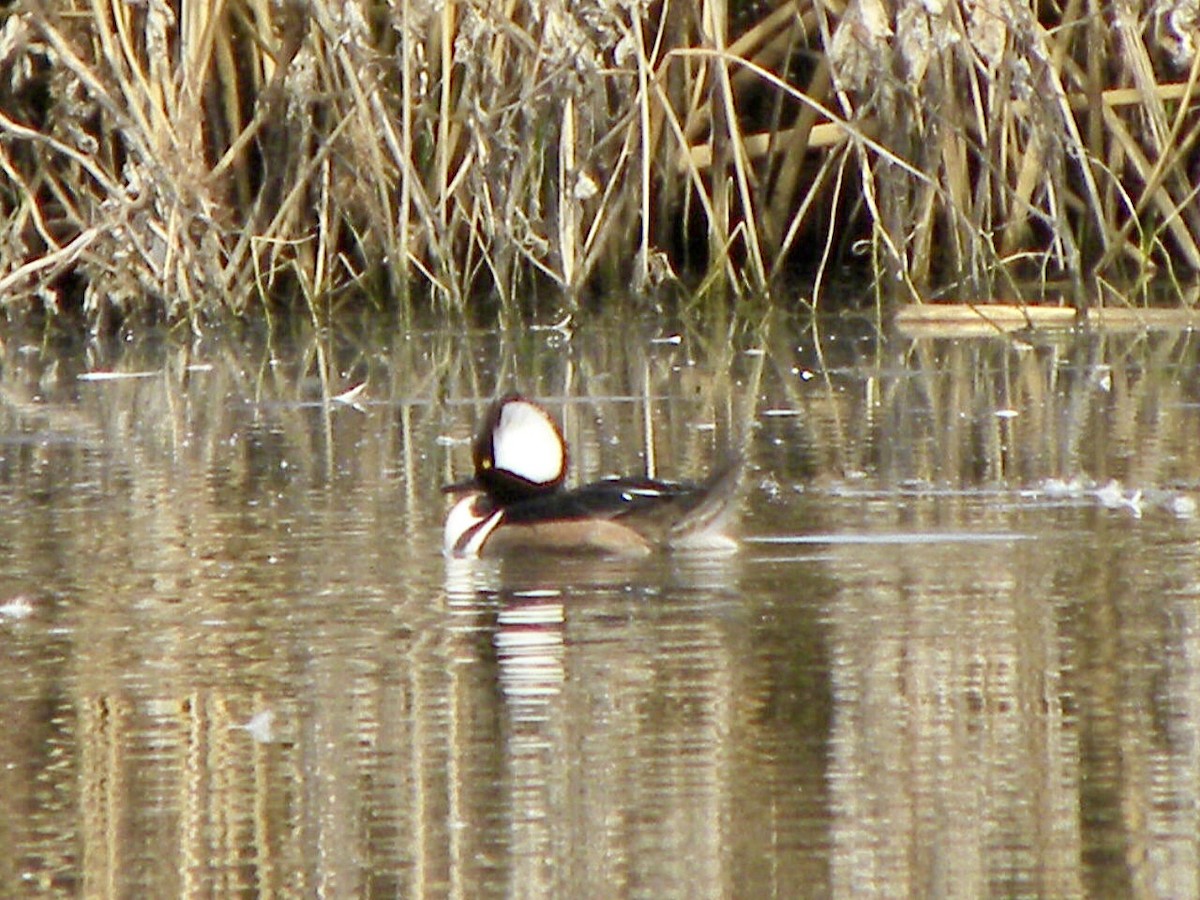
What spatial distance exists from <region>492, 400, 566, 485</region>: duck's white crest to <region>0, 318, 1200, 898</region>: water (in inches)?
8.7

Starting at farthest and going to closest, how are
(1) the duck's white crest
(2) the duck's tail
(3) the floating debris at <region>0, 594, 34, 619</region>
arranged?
(1) the duck's white crest → (2) the duck's tail → (3) the floating debris at <region>0, 594, 34, 619</region>

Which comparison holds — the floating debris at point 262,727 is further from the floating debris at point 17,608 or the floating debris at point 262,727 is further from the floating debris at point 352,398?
the floating debris at point 352,398

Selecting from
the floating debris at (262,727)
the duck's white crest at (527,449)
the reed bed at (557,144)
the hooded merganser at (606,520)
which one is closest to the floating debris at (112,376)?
the reed bed at (557,144)

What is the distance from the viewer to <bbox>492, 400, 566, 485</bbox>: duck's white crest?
633 centimetres

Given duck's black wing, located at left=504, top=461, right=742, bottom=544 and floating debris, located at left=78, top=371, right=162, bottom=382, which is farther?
floating debris, located at left=78, top=371, right=162, bottom=382

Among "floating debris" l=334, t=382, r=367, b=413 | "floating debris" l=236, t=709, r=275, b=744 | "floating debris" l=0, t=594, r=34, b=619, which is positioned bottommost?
"floating debris" l=236, t=709, r=275, b=744

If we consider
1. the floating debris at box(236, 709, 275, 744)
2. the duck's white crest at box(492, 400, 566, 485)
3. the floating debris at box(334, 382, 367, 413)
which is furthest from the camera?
the floating debris at box(334, 382, 367, 413)

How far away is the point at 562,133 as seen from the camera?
1020cm

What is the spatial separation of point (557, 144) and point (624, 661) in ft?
19.0

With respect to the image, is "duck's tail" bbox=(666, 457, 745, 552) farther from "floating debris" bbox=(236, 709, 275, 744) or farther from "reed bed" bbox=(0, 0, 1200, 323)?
"reed bed" bbox=(0, 0, 1200, 323)

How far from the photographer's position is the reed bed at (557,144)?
32.3ft

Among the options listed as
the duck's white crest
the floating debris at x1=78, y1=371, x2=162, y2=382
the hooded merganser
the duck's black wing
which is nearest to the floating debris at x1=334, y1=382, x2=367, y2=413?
the floating debris at x1=78, y1=371, x2=162, y2=382

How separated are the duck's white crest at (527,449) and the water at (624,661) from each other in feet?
0.73

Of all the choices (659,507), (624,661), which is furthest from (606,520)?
(624,661)
